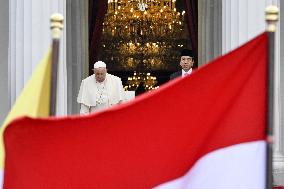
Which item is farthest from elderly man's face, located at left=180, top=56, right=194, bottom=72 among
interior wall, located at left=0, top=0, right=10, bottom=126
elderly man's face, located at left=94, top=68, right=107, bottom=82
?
interior wall, located at left=0, top=0, right=10, bottom=126

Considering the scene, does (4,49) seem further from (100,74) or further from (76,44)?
(76,44)

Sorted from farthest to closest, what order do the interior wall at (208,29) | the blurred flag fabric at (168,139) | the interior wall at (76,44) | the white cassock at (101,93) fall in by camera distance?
the interior wall at (76,44) → the interior wall at (208,29) → the white cassock at (101,93) → the blurred flag fabric at (168,139)

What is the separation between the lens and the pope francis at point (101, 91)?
1058cm

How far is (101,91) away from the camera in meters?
10.6

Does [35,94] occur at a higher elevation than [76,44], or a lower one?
lower

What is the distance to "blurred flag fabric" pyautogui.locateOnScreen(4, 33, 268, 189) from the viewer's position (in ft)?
10.7

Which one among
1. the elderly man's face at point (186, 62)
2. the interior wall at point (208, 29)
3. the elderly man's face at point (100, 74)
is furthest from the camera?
the interior wall at point (208, 29)

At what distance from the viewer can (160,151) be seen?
3342 mm

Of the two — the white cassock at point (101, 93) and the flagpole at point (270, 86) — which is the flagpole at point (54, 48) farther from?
the white cassock at point (101, 93)

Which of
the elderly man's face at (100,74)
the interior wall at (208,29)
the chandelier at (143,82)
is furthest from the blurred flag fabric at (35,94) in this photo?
the chandelier at (143,82)

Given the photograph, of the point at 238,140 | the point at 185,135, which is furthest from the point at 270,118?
the point at 185,135

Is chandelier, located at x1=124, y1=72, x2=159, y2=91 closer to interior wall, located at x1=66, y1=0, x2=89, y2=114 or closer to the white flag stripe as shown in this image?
interior wall, located at x1=66, y1=0, x2=89, y2=114

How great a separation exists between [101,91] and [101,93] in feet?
0.10

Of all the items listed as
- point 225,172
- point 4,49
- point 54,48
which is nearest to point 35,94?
point 54,48
